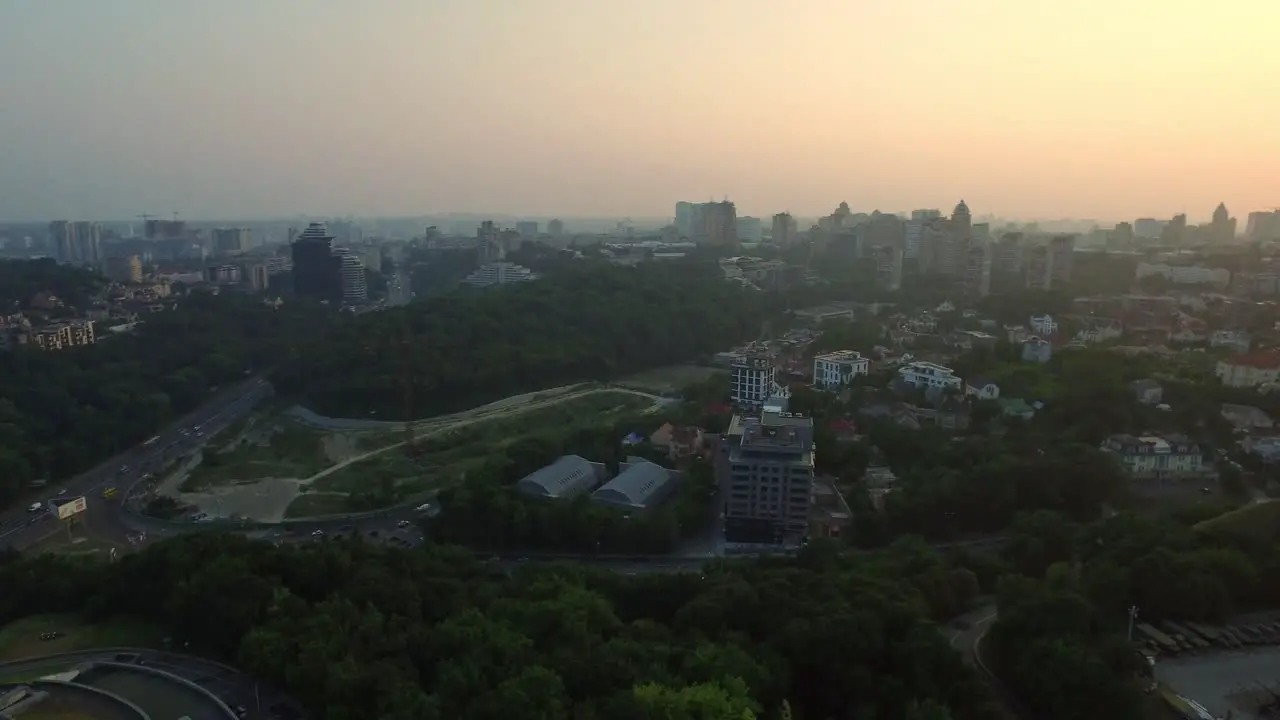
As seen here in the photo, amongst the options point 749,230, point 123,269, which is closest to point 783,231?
point 749,230

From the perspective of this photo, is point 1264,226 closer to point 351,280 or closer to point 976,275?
point 976,275

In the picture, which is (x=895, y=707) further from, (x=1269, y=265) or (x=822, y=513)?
(x=1269, y=265)

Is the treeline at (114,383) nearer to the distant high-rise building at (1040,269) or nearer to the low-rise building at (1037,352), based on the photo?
the low-rise building at (1037,352)

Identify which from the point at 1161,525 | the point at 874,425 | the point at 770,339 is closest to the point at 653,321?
the point at 770,339

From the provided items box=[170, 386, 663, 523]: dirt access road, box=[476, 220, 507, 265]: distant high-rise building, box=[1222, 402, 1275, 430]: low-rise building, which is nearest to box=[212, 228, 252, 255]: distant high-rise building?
box=[476, 220, 507, 265]: distant high-rise building

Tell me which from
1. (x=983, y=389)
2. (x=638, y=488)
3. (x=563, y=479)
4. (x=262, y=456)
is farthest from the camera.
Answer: (x=262, y=456)

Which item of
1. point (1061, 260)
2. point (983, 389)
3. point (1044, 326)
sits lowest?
point (983, 389)
